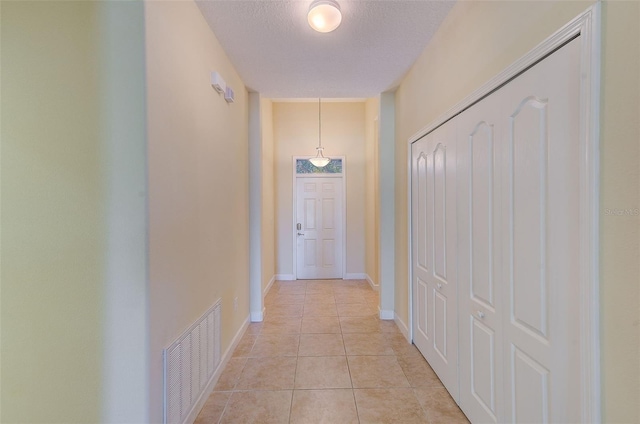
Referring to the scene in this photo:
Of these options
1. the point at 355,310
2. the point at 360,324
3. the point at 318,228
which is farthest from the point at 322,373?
the point at 318,228

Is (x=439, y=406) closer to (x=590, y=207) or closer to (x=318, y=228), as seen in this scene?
(x=590, y=207)

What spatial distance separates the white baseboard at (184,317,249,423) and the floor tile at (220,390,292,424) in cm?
17

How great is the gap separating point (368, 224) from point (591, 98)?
405 centimetres

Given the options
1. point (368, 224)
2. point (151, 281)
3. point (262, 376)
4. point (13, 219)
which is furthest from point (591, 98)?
point (368, 224)

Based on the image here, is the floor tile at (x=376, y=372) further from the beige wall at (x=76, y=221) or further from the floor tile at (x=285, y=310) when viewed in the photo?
the beige wall at (x=76, y=221)

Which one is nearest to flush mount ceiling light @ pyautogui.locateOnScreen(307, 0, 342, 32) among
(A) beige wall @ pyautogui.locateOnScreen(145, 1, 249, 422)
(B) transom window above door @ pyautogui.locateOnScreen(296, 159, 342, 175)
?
(A) beige wall @ pyautogui.locateOnScreen(145, 1, 249, 422)

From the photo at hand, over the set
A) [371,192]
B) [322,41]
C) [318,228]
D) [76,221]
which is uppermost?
[322,41]

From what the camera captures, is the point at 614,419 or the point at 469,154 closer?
the point at 614,419

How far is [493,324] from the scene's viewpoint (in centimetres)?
140

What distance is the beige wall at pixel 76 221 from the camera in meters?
1.24

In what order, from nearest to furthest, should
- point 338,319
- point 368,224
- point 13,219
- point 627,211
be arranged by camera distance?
point 627,211, point 13,219, point 338,319, point 368,224

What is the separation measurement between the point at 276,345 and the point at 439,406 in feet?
4.87

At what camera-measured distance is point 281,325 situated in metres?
3.10

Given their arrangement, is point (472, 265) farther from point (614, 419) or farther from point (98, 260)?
point (98, 260)
